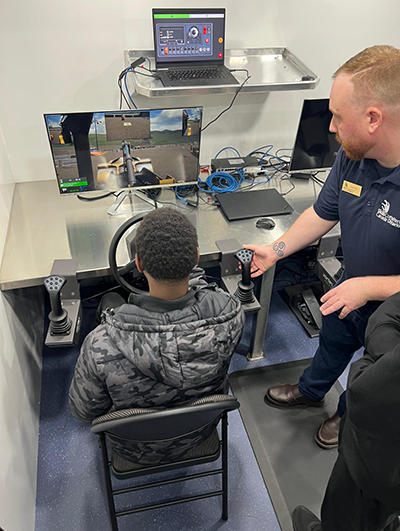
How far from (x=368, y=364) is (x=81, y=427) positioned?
143 centimetres

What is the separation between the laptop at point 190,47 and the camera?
67.9 inches

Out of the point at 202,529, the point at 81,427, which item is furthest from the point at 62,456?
the point at 202,529

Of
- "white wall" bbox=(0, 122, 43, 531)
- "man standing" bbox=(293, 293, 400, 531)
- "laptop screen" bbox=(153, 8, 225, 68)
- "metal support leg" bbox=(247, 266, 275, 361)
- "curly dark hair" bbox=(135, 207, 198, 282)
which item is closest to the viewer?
"man standing" bbox=(293, 293, 400, 531)

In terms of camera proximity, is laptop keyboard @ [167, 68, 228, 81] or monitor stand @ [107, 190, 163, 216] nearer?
laptop keyboard @ [167, 68, 228, 81]

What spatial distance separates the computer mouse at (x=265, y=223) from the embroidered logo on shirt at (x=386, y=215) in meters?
0.65

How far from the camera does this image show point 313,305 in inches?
93.7

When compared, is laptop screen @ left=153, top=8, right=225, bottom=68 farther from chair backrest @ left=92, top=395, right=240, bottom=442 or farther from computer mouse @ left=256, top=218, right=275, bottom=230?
chair backrest @ left=92, top=395, right=240, bottom=442

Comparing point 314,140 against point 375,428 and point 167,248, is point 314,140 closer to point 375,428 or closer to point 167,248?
point 167,248

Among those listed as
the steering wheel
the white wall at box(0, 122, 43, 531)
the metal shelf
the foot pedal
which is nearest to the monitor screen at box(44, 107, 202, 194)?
the metal shelf

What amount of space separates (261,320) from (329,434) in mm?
606

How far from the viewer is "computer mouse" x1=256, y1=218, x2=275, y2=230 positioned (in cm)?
187

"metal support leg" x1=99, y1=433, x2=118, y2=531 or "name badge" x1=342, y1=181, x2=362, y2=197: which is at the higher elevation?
A: "name badge" x1=342, y1=181, x2=362, y2=197

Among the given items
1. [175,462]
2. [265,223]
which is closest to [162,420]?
[175,462]

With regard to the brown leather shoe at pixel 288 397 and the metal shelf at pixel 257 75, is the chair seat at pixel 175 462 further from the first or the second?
the metal shelf at pixel 257 75
